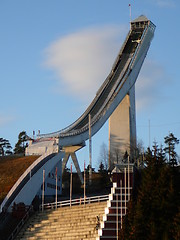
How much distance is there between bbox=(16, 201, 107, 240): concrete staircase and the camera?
2195 inches

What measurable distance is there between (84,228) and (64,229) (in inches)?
93.0

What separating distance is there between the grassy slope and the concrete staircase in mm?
6949

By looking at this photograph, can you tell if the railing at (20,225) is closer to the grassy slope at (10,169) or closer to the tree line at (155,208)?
the grassy slope at (10,169)

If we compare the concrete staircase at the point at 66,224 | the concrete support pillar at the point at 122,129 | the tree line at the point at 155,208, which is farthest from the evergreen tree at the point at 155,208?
the concrete support pillar at the point at 122,129

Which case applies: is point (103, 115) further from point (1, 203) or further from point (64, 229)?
point (64, 229)

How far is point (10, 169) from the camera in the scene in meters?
75.4

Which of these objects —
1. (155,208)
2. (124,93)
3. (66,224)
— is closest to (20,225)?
(66,224)

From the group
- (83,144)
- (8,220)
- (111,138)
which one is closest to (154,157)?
(8,220)

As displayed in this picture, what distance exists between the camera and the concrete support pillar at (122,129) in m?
97.1

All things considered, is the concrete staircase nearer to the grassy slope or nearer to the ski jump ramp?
the grassy slope

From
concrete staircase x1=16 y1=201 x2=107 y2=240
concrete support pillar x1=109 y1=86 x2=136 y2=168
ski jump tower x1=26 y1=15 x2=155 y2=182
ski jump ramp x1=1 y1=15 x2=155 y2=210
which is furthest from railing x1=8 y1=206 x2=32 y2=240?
concrete support pillar x1=109 y1=86 x2=136 y2=168

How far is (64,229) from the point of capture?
5741 centimetres

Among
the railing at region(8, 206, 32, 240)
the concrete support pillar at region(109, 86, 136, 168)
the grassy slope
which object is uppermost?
the concrete support pillar at region(109, 86, 136, 168)

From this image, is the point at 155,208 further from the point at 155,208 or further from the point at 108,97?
the point at 108,97
